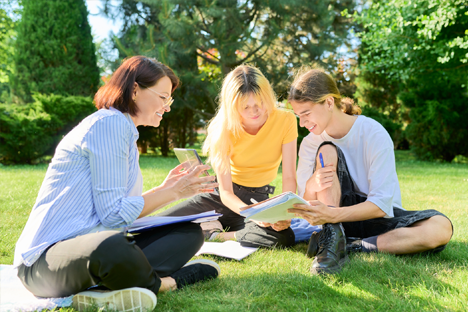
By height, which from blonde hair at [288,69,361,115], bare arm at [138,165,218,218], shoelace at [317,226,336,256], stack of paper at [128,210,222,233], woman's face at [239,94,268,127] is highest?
blonde hair at [288,69,361,115]

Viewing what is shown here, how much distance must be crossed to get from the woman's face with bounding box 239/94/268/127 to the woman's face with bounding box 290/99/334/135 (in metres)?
0.33

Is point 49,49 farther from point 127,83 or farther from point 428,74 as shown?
point 428,74

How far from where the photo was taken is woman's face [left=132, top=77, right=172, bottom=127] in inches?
84.4

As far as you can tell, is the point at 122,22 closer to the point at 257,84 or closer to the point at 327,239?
the point at 257,84

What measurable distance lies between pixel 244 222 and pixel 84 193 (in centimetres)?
190

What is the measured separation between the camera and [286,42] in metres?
10.6

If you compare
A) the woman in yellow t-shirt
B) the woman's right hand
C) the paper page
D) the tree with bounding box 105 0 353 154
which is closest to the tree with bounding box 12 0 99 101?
the tree with bounding box 105 0 353 154

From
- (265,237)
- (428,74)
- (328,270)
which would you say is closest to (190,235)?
(328,270)

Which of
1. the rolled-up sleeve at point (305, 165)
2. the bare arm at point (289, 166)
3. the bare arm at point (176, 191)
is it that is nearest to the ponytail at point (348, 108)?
the rolled-up sleeve at point (305, 165)

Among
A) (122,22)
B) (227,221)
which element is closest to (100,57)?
(122,22)

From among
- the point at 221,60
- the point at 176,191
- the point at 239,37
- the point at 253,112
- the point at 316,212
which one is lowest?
the point at 316,212

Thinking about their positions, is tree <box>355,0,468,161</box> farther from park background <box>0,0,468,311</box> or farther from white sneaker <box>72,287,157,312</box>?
white sneaker <box>72,287,157,312</box>

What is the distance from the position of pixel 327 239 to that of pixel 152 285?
1.23m

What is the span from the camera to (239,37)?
388 inches
